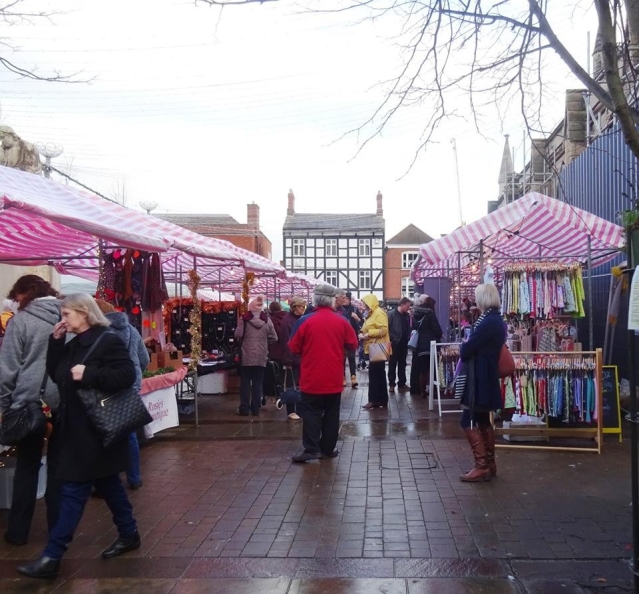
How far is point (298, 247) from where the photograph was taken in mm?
55094

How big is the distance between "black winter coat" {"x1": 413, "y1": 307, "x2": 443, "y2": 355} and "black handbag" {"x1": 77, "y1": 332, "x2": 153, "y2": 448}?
7.80 metres

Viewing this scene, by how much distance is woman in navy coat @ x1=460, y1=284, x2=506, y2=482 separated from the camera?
235 inches

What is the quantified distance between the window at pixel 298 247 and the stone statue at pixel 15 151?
1672 inches

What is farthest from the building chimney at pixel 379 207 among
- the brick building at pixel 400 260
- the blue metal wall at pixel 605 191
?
the blue metal wall at pixel 605 191

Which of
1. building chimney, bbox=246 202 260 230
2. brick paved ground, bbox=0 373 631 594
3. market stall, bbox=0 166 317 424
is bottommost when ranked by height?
brick paved ground, bbox=0 373 631 594

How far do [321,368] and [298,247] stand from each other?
48573mm

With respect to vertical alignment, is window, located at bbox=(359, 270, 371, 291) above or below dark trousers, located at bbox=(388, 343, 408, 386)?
above

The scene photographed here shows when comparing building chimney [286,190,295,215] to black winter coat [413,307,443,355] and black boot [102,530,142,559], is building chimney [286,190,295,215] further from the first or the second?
black boot [102,530,142,559]

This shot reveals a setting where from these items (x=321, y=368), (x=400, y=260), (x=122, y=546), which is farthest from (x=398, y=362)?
(x=400, y=260)

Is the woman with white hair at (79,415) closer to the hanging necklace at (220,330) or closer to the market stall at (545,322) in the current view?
the market stall at (545,322)

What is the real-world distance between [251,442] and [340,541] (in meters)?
3.58

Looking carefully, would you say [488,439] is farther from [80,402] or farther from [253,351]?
[253,351]

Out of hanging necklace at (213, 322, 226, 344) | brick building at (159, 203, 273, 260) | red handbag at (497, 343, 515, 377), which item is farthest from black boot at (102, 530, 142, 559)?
brick building at (159, 203, 273, 260)

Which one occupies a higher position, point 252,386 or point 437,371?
point 437,371
